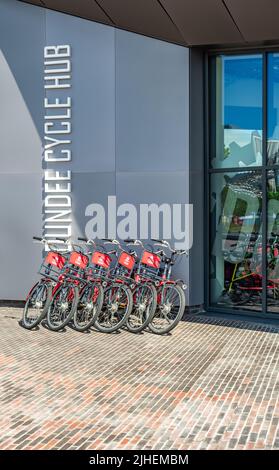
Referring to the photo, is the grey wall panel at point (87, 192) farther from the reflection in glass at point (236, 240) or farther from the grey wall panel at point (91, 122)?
the reflection in glass at point (236, 240)

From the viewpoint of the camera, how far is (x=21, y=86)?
9.66m

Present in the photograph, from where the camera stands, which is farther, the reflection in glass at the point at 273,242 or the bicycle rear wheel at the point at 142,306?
the reflection in glass at the point at 273,242

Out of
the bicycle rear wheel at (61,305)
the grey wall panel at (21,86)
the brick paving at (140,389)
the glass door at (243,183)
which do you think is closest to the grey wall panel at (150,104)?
the glass door at (243,183)

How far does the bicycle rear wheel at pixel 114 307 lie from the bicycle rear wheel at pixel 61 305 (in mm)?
437

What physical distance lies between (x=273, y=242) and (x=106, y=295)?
2.82 meters

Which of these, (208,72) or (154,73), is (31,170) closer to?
(154,73)

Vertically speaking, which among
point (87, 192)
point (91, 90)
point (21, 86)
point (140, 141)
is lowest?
point (87, 192)

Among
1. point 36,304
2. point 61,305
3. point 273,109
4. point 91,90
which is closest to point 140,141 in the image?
point 91,90

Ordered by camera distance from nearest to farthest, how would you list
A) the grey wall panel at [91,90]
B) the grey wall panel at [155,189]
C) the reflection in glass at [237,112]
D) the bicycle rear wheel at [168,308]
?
the bicycle rear wheel at [168,308], the reflection in glass at [237,112], the grey wall panel at [155,189], the grey wall panel at [91,90]

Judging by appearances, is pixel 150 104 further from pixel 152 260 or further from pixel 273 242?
pixel 273 242

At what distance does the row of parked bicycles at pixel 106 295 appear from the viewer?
25.3ft

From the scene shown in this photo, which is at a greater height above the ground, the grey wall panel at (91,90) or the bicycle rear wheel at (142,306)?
the grey wall panel at (91,90)

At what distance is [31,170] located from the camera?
9.67 m

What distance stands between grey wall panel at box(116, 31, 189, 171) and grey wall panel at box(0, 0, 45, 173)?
1355 mm
